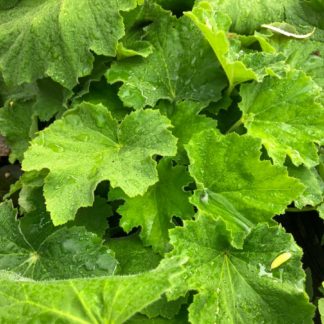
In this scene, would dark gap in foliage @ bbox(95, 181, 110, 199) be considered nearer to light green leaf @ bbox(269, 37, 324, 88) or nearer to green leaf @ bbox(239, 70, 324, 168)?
green leaf @ bbox(239, 70, 324, 168)

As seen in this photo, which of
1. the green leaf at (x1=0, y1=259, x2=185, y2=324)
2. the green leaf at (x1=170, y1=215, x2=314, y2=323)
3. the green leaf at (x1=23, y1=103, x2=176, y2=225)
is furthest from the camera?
the green leaf at (x1=23, y1=103, x2=176, y2=225)

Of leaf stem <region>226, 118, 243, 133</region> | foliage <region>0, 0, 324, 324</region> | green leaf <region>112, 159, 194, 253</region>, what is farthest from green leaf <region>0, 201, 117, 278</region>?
leaf stem <region>226, 118, 243, 133</region>

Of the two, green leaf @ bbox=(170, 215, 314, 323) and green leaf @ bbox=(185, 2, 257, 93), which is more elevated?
green leaf @ bbox=(185, 2, 257, 93)

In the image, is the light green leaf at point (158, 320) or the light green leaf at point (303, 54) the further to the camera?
the light green leaf at point (303, 54)

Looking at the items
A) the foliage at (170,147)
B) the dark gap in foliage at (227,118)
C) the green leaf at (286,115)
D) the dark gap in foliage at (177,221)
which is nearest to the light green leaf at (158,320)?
the foliage at (170,147)

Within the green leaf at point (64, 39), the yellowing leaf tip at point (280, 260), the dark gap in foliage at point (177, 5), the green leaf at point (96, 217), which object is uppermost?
the green leaf at point (64, 39)

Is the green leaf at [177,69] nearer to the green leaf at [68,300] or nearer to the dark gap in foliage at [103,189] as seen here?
the dark gap in foliage at [103,189]

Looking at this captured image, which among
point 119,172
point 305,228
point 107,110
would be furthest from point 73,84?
point 305,228
